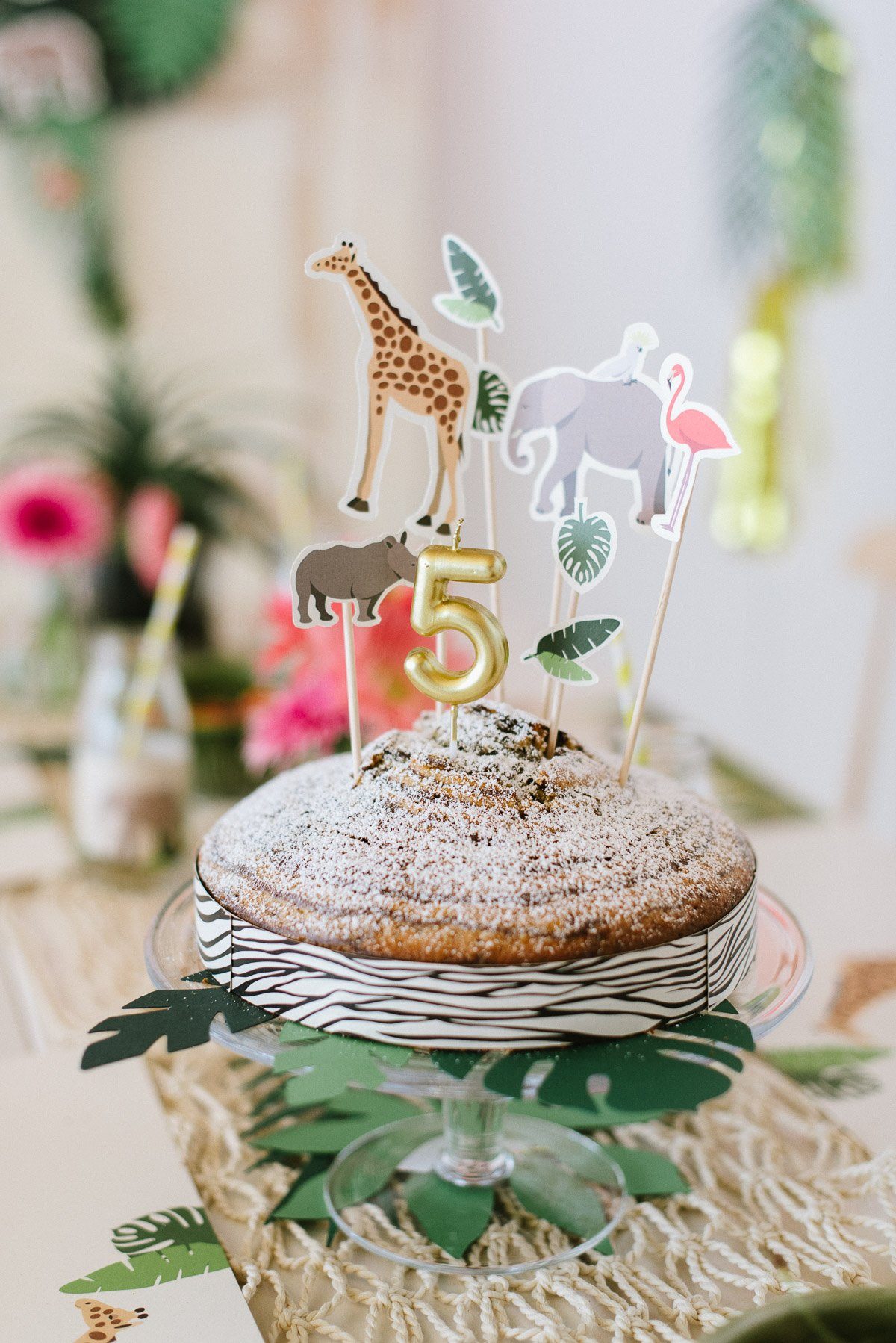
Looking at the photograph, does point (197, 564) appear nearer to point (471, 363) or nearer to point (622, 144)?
point (471, 363)

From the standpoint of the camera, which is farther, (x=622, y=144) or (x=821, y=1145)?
(x=622, y=144)

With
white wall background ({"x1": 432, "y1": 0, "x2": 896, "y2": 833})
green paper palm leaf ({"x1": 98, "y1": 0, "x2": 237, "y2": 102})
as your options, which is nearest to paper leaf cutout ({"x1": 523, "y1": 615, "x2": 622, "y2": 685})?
white wall background ({"x1": 432, "y1": 0, "x2": 896, "y2": 833})

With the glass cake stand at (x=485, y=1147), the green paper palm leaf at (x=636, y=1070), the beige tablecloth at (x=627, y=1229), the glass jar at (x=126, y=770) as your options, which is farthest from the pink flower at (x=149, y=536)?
the green paper palm leaf at (x=636, y=1070)

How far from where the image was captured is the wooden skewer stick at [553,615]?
0.58 metres

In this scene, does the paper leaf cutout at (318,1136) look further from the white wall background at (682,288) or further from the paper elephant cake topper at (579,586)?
the white wall background at (682,288)

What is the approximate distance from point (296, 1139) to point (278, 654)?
47 cm

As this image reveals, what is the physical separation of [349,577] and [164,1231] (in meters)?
0.32

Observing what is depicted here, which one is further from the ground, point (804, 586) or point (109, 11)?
point (109, 11)

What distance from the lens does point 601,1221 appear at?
58 cm

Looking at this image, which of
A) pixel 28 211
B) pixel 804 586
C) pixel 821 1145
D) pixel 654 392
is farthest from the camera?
pixel 28 211

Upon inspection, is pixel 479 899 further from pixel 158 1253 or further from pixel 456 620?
pixel 158 1253

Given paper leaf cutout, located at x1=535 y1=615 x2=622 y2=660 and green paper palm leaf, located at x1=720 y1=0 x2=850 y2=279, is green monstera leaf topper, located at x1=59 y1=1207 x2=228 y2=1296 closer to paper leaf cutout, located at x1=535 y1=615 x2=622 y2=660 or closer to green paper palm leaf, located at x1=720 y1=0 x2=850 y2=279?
paper leaf cutout, located at x1=535 y1=615 x2=622 y2=660

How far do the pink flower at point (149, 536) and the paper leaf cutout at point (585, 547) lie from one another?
1.04 m

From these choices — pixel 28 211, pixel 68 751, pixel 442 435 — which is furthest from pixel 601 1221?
pixel 28 211
